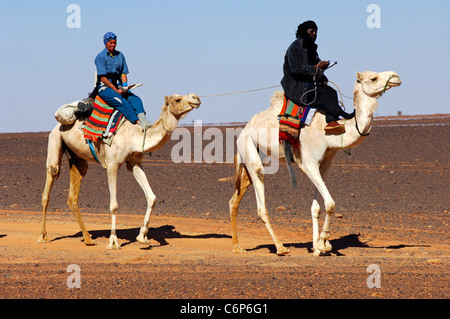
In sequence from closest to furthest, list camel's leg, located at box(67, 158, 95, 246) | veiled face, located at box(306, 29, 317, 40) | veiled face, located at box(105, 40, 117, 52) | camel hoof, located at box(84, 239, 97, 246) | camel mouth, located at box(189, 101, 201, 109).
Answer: veiled face, located at box(306, 29, 317, 40)
camel mouth, located at box(189, 101, 201, 109)
veiled face, located at box(105, 40, 117, 52)
camel hoof, located at box(84, 239, 97, 246)
camel's leg, located at box(67, 158, 95, 246)

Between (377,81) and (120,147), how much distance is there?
4.55 m

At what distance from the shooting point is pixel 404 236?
14.2 m

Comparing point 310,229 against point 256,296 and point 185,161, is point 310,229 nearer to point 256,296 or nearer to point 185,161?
point 256,296

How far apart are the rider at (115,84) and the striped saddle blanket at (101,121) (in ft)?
0.40

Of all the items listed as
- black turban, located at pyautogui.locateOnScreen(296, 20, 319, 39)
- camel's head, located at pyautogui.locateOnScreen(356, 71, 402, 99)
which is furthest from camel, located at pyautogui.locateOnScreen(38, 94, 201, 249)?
camel's head, located at pyautogui.locateOnScreen(356, 71, 402, 99)

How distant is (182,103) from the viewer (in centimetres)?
1186

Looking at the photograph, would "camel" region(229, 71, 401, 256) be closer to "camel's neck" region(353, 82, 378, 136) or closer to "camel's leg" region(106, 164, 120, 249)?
"camel's neck" region(353, 82, 378, 136)

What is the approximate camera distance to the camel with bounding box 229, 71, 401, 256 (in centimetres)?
1070

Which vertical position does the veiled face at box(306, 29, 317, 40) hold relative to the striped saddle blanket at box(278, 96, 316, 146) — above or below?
above

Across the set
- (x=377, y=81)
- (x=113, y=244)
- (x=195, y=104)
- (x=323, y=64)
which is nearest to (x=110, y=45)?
(x=195, y=104)

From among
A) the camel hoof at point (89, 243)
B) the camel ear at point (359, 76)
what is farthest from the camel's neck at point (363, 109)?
the camel hoof at point (89, 243)

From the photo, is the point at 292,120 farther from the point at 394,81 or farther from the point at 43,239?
the point at 43,239
